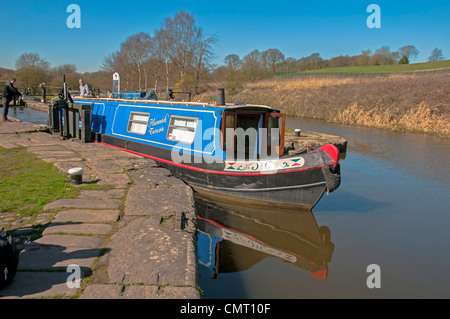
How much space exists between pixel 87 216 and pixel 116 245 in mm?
927

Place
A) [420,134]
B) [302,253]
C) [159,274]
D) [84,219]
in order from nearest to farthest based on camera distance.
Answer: [159,274] < [84,219] < [302,253] < [420,134]

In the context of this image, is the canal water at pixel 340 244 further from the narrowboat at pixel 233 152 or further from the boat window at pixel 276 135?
the boat window at pixel 276 135

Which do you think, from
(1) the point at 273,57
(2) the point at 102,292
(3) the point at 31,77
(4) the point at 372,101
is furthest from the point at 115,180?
(1) the point at 273,57

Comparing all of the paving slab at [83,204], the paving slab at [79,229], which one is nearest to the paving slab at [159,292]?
the paving slab at [79,229]

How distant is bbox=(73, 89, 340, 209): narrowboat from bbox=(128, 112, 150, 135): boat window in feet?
0.09

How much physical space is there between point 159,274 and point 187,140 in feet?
15.9

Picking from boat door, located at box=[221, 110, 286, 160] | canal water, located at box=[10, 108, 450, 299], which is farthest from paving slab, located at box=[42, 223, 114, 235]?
boat door, located at box=[221, 110, 286, 160]

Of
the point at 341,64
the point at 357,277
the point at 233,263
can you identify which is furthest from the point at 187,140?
the point at 341,64

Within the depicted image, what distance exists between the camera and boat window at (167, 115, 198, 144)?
759 cm

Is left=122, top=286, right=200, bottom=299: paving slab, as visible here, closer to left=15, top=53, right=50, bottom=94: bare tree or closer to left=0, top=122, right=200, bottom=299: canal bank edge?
left=0, top=122, right=200, bottom=299: canal bank edge

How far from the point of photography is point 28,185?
524 centimetres

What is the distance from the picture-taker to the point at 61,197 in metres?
4.82
